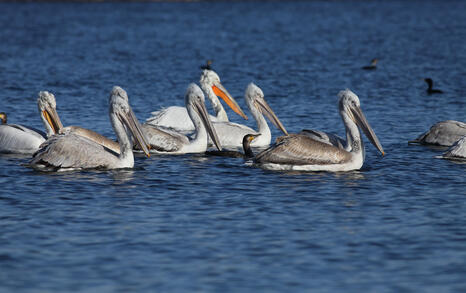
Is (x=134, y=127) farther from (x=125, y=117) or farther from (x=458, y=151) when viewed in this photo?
(x=458, y=151)

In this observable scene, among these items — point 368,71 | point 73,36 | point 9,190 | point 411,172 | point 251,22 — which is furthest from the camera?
point 251,22

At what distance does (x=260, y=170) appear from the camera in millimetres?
10156

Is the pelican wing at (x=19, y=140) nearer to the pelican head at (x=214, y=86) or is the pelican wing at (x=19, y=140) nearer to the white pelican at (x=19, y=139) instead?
the white pelican at (x=19, y=139)

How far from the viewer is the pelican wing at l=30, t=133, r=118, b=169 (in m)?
9.66

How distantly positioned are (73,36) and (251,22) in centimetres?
1723

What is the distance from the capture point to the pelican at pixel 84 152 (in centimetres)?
966

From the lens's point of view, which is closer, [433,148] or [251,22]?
[433,148]

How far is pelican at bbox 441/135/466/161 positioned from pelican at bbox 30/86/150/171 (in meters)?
3.90

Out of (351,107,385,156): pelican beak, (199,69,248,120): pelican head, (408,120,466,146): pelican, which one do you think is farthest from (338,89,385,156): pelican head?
(199,69,248,120): pelican head

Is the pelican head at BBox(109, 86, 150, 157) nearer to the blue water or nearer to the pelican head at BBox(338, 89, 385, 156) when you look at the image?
the blue water

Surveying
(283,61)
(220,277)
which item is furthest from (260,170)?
(283,61)

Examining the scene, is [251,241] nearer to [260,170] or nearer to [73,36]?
[260,170]

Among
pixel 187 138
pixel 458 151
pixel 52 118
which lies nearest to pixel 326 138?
pixel 458 151

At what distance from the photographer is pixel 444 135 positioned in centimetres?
1187
